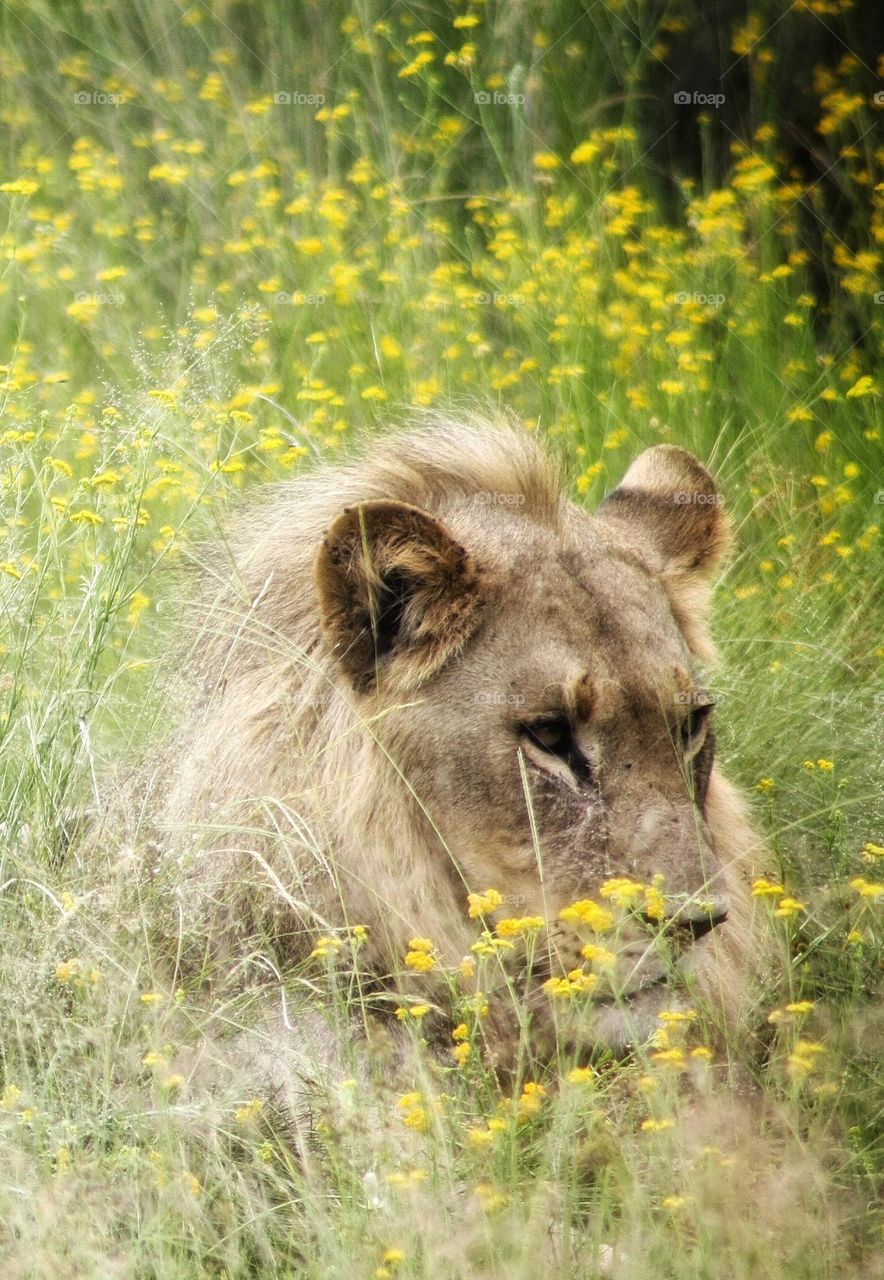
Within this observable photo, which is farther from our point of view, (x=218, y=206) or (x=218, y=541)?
(x=218, y=206)

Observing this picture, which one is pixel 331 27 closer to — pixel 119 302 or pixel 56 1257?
pixel 119 302

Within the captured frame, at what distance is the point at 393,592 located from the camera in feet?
12.8

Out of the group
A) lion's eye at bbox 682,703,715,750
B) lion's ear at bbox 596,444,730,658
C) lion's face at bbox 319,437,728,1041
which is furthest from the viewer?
lion's ear at bbox 596,444,730,658

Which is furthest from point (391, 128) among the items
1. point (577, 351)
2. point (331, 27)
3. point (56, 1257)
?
point (56, 1257)

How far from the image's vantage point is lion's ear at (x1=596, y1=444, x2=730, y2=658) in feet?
14.8

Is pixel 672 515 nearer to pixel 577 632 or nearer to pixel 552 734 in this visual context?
pixel 577 632

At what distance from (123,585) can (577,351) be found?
3.12 meters

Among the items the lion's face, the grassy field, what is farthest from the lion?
the grassy field

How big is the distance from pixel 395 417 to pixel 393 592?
8.66 ft

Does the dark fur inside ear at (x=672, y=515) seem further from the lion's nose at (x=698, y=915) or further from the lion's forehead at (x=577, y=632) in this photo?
the lion's nose at (x=698, y=915)

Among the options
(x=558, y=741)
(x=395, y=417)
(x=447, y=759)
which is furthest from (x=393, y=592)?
(x=395, y=417)

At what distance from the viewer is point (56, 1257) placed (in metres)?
3.04

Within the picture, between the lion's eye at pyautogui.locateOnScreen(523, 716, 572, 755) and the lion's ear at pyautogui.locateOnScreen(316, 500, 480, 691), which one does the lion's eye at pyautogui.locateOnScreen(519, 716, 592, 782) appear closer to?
the lion's eye at pyautogui.locateOnScreen(523, 716, 572, 755)

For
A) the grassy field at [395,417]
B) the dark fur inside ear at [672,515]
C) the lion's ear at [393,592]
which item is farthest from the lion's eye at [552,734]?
the dark fur inside ear at [672,515]
